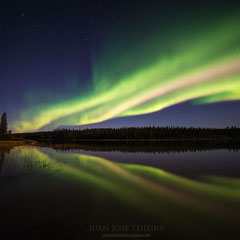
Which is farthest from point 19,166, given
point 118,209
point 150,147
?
point 150,147

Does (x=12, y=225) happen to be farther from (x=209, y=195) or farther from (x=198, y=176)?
(x=198, y=176)

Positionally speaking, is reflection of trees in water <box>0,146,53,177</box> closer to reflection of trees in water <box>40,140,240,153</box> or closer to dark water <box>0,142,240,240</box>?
dark water <box>0,142,240,240</box>

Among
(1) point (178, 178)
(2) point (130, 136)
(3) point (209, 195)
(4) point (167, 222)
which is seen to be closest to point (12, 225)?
(4) point (167, 222)

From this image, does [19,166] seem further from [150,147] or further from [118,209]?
[150,147]

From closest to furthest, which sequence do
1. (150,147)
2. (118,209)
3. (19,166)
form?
1. (118,209)
2. (19,166)
3. (150,147)

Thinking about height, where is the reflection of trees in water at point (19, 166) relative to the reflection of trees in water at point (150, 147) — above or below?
above

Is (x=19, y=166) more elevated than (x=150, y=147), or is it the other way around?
(x=19, y=166)

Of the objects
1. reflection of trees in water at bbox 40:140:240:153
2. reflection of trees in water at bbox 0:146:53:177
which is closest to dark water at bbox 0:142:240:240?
reflection of trees in water at bbox 0:146:53:177

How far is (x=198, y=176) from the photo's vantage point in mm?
20391

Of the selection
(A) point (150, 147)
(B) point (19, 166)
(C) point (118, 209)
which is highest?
(B) point (19, 166)

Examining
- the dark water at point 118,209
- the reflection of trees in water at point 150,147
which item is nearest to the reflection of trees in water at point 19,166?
the dark water at point 118,209

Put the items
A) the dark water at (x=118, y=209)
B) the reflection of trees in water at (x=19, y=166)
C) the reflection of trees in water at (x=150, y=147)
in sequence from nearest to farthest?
the dark water at (x=118, y=209) → the reflection of trees in water at (x=19, y=166) → the reflection of trees in water at (x=150, y=147)

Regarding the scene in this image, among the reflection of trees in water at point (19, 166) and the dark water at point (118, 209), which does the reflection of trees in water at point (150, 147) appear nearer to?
the reflection of trees in water at point (19, 166)

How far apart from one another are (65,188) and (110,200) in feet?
17.3
